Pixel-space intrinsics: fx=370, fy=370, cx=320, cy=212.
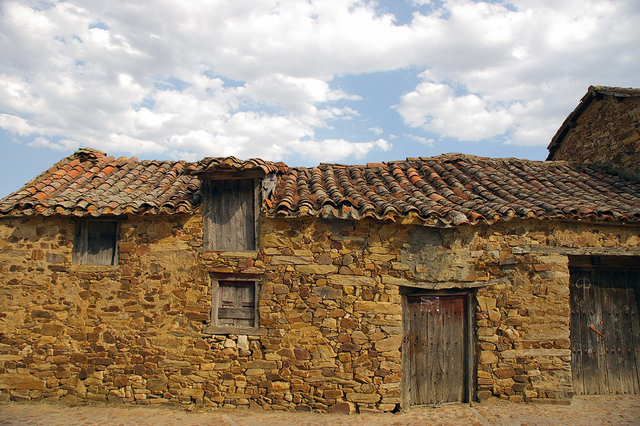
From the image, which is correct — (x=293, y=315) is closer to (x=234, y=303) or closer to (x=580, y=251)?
(x=234, y=303)

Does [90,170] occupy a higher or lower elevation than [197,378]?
higher

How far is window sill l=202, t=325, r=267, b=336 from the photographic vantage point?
615 centimetres

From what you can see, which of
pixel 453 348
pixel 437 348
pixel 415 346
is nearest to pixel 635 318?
pixel 453 348

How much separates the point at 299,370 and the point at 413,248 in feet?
8.95

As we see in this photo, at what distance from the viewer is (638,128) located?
8.02 meters

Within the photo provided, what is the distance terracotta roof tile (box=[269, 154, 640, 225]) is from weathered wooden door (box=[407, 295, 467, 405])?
60.7 inches

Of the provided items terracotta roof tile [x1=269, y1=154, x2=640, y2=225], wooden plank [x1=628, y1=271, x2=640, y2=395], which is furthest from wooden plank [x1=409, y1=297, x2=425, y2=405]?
wooden plank [x1=628, y1=271, x2=640, y2=395]

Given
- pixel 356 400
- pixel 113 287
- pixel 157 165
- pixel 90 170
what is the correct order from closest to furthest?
pixel 356 400 → pixel 113 287 → pixel 90 170 → pixel 157 165

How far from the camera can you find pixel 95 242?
6.62 metres

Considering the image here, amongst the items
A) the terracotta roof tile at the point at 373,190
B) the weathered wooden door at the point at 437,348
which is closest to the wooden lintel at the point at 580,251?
the terracotta roof tile at the point at 373,190

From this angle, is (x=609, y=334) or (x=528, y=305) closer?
(x=528, y=305)

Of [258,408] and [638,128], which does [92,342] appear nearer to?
[258,408]

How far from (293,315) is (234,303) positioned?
107cm

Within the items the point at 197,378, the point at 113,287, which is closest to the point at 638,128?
the point at 197,378
